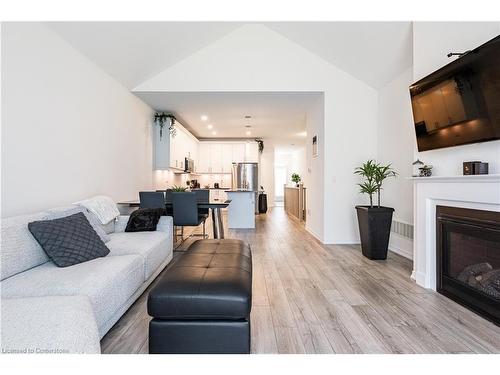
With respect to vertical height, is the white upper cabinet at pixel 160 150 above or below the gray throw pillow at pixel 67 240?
above

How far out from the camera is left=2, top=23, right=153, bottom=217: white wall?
7.22 feet

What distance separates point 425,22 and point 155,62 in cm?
344

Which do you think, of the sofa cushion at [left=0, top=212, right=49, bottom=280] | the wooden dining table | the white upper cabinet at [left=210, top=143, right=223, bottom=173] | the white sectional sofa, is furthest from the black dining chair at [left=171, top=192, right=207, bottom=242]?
the white upper cabinet at [left=210, top=143, right=223, bottom=173]

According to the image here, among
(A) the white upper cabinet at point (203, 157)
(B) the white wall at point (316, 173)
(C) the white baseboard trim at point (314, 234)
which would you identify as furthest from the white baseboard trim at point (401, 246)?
(A) the white upper cabinet at point (203, 157)

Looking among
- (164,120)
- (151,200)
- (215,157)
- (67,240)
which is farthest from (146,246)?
(215,157)

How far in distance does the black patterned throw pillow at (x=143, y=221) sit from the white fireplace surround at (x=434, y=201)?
2.87 meters

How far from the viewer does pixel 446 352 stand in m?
1.59

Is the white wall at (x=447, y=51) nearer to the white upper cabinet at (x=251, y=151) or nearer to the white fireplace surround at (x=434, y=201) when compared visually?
the white fireplace surround at (x=434, y=201)

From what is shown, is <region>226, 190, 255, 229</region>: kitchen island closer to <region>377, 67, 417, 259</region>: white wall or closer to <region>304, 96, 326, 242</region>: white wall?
<region>304, 96, 326, 242</region>: white wall

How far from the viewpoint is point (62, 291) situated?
1519mm

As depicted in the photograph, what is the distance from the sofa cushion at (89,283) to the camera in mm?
1518

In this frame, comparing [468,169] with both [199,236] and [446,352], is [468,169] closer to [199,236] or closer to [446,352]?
[446,352]

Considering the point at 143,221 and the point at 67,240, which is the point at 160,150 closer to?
the point at 143,221
